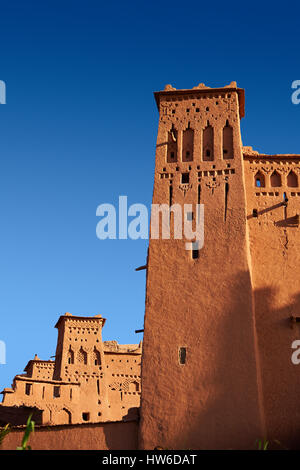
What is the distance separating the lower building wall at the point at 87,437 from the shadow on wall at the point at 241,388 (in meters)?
1.09

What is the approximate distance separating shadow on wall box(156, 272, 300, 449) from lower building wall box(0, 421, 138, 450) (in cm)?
109

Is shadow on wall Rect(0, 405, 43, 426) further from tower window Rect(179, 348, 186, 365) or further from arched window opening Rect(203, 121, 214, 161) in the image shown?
arched window opening Rect(203, 121, 214, 161)

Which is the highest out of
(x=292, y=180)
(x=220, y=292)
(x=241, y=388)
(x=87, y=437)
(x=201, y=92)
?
(x=201, y=92)

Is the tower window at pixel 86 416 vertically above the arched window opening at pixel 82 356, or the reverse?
the arched window opening at pixel 82 356

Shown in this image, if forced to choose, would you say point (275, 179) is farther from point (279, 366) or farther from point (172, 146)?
point (279, 366)

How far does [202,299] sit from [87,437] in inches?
214

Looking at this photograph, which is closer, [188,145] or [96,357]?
[188,145]

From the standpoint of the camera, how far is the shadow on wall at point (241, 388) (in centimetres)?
1986

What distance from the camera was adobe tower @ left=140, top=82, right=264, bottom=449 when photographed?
20109mm

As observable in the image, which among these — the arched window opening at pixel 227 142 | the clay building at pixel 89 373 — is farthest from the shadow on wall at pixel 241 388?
the clay building at pixel 89 373

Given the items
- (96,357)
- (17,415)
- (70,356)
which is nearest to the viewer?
(17,415)

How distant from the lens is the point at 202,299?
70.7 ft

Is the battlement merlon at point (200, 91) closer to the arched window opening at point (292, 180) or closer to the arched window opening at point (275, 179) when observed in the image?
the arched window opening at point (275, 179)

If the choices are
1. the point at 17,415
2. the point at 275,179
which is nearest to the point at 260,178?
the point at 275,179
